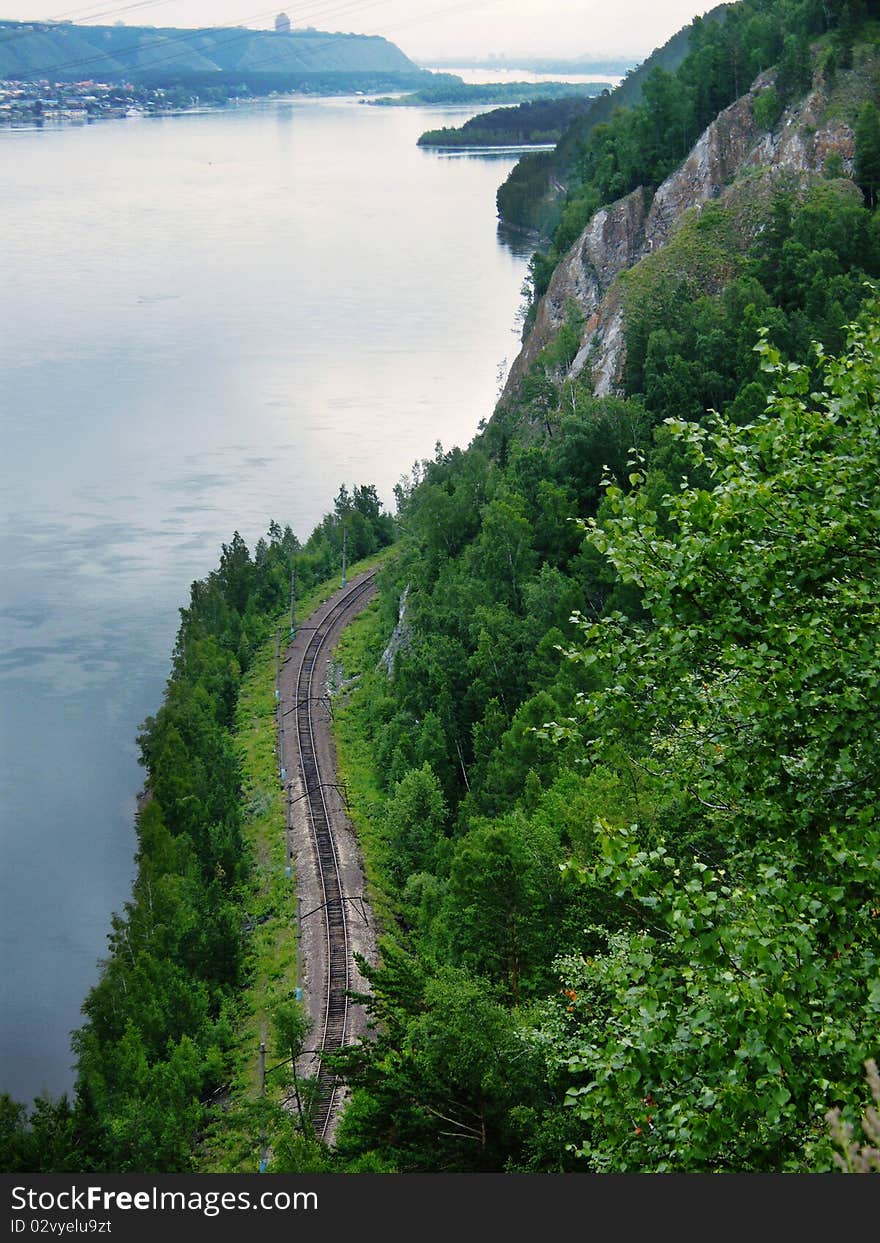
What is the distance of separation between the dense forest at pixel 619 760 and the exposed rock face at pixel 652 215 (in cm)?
165

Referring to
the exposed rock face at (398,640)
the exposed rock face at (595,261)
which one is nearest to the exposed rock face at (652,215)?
the exposed rock face at (595,261)

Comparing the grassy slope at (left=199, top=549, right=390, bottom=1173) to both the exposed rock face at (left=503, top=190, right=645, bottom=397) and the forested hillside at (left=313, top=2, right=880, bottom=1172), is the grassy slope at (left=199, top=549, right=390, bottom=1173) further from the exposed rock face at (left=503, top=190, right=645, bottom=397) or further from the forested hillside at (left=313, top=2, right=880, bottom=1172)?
the exposed rock face at (left=503, top=190, right=645, bottom=397)

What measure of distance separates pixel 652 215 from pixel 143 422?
124ft

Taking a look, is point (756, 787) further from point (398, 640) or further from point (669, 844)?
point (398, 640)

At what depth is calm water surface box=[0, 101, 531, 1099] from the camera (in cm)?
4947

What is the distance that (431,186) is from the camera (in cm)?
18212

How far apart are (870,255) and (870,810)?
50136mm

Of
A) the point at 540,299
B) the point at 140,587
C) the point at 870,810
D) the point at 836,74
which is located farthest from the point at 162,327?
the point at 870,810

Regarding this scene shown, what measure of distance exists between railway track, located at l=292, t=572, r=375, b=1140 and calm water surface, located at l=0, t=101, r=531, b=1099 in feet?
23.5

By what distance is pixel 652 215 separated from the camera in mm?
73125

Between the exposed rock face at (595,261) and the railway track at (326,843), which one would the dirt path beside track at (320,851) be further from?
the exposed rock face at (595,261)

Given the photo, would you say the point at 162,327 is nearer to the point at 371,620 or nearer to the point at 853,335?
the point at 371,620

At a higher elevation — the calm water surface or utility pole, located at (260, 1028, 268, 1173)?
the calm water surface

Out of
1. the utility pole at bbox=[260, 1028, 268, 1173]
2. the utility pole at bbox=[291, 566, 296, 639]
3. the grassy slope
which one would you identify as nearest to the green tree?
the grassy slope
